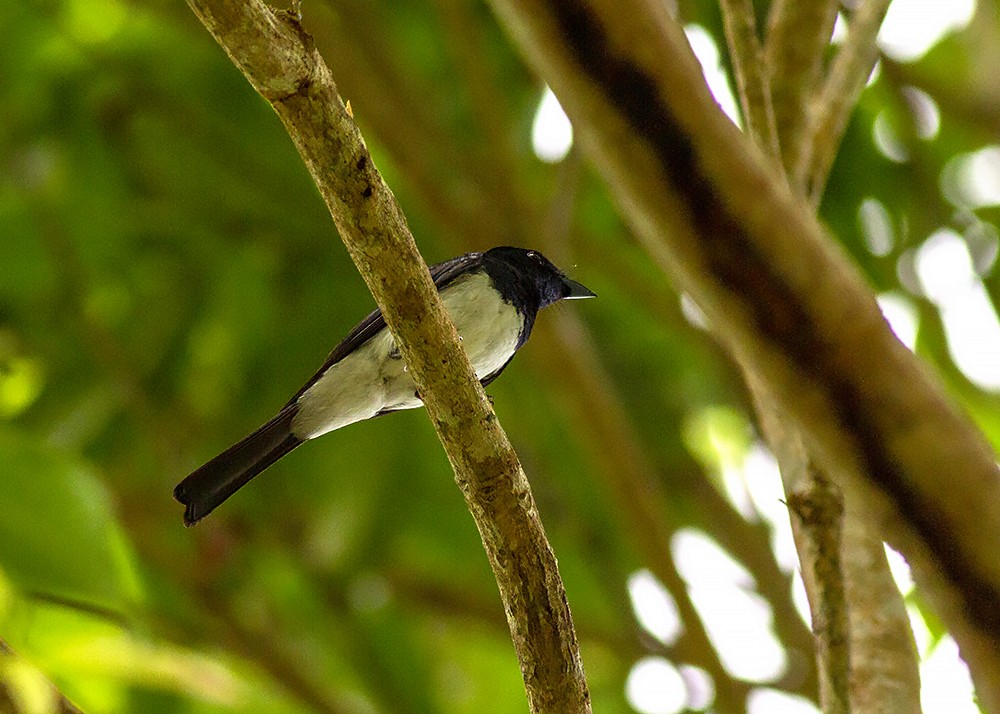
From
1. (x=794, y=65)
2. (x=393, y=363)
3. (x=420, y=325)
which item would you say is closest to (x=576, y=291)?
(x=393, y=363)

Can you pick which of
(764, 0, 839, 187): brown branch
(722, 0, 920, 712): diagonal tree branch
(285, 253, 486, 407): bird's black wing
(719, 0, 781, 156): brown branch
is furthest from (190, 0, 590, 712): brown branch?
(285, 253, 486, 407): bird's black wing

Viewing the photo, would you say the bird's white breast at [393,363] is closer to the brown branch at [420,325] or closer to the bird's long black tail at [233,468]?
the bird's long black tail at [233,468]

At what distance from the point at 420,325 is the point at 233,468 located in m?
1.49

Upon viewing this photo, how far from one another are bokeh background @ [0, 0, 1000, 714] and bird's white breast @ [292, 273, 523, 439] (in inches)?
11.2

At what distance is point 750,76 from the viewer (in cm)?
212

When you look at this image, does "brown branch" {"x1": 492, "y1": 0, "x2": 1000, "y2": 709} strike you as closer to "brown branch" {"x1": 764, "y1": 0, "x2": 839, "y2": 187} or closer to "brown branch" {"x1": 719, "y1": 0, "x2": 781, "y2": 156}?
"brown branch" {"x1": 719, "y1": 0, "x2": 781, "y2": 156}

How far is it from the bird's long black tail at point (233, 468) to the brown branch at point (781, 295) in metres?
2.09

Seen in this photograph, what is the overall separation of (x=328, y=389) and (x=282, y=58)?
6.31 ft

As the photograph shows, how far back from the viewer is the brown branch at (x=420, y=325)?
1.33m

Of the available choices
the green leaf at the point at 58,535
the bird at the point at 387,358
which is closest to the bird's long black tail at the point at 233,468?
the bird at the point at 387,358

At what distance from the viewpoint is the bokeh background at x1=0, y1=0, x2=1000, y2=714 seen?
3627 millimetres

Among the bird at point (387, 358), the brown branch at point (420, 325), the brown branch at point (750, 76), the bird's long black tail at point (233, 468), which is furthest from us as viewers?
the bird at point (387, 358)

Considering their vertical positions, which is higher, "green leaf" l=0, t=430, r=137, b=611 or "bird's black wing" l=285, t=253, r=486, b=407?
"bird's black wing" l=285, t=253, r=486, b=407

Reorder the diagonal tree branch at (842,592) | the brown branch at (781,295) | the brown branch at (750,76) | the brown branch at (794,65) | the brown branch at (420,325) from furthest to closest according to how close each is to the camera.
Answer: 1. the brown branch at (794,65)
2. the brown branch at (750,76)
3. the diagonal tree branch at (842,592)
4. the brown branch at (420,325)
5. the brown branch at (781,295)
